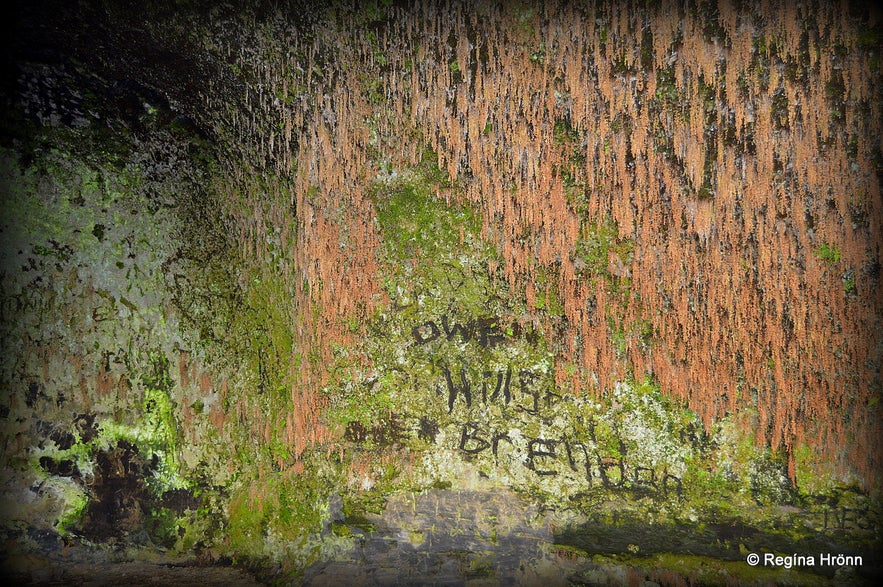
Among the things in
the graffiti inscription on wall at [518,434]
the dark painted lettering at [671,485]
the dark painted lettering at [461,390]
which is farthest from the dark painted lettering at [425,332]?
the dark painted lettering at [671,485]

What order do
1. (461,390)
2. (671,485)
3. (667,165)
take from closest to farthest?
(667,165) < (671,485) < (461,390)

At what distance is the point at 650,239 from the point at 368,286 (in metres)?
1.56

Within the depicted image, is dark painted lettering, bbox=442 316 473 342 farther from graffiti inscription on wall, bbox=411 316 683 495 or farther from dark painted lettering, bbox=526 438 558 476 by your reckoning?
dark painted lettering, bbox=526 438 558 476

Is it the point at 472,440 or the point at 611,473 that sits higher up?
the point at 472,440

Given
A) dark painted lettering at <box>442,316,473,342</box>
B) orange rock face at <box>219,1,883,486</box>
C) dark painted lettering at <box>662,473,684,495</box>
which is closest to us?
orange rock face at <box>219,1,883,486</box>

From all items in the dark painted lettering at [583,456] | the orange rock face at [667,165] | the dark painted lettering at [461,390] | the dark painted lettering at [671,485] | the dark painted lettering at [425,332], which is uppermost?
the orange rock face at [667,165]

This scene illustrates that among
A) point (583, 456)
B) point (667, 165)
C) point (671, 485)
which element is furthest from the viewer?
point (583, 456)

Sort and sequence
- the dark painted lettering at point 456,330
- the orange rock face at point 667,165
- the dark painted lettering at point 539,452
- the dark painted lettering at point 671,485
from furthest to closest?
the dark painted lettering at point 456,330, the dark painted lettering at point 539,452, the dark painted lettering at point 671,485, the orange rock face at point 667,165

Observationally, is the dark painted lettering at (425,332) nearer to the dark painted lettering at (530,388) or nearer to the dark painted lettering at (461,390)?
the dark painted lettering at (461,390)

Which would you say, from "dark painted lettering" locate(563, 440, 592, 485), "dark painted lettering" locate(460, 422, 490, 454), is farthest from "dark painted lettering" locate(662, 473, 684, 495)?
"dark painted lettering" locate(460, 422, 490, 454)

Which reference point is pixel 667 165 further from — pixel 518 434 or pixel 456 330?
pixel 518 434

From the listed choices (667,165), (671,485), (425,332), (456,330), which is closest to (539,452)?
(671,485)

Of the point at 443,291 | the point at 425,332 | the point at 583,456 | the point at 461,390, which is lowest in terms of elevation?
the point at 583,456

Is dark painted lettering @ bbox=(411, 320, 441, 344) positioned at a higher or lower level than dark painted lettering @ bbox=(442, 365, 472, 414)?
higher
